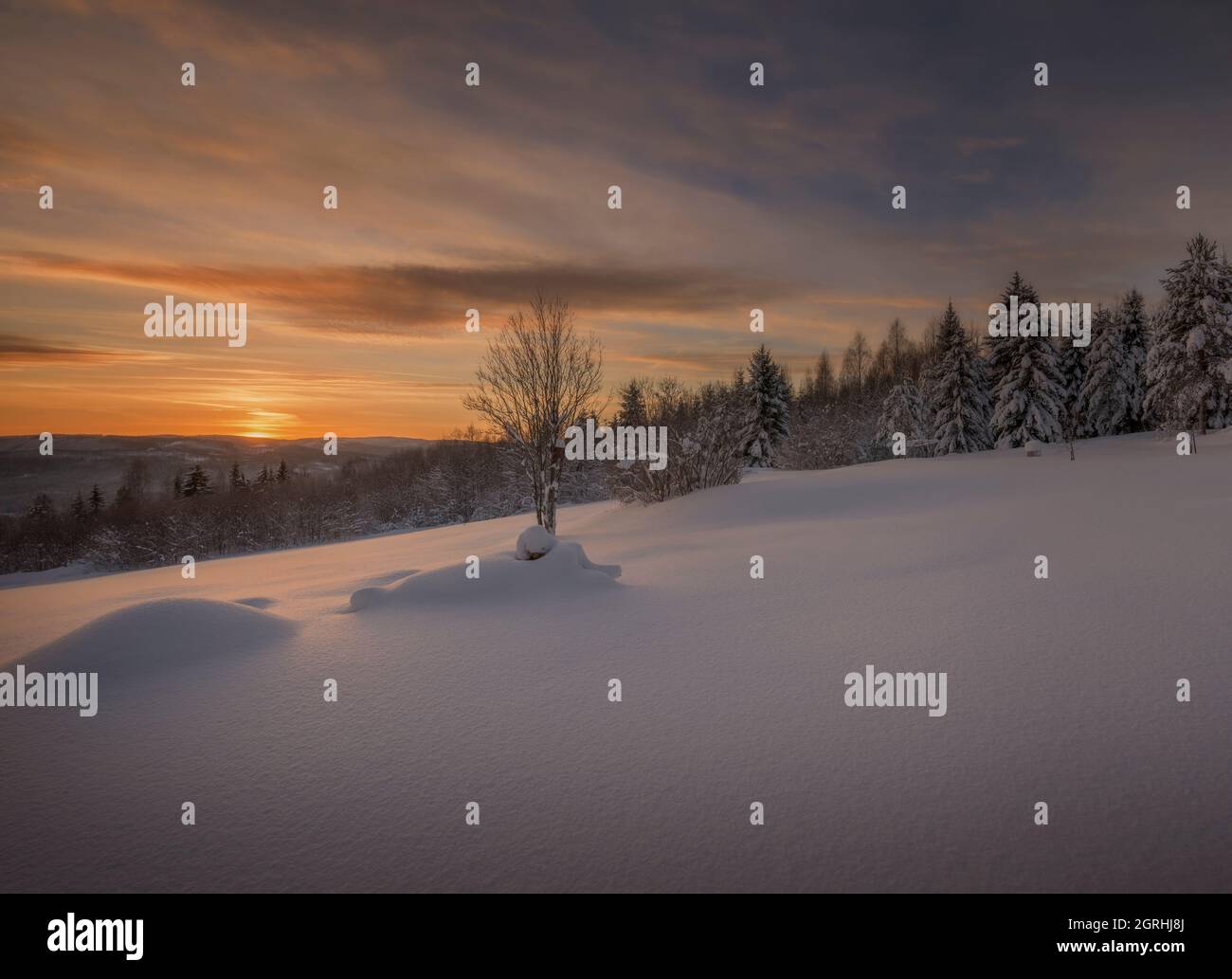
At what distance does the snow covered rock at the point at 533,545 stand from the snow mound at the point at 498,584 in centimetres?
32

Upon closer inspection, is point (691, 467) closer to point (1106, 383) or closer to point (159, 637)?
point (159, 637)

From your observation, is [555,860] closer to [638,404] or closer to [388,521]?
[638,404]

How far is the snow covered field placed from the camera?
9.20ft

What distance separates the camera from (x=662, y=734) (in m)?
3.99

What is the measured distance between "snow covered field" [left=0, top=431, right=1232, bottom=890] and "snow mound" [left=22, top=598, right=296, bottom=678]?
0.11 feet

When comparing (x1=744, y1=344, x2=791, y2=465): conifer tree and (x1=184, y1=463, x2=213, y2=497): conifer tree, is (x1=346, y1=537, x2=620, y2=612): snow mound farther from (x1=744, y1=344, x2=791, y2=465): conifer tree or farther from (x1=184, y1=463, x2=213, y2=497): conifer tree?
(x1=184, y1=463, x2=213, y2=497): conifer tree

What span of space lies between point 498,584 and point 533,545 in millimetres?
1106

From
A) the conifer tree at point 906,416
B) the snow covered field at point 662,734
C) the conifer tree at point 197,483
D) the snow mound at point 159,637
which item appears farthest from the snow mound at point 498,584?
the conifer tree at point 197,483

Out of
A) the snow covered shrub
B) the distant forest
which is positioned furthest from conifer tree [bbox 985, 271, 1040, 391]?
the snow covered shrub

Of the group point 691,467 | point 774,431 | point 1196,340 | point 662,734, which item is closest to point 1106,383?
point 1196,340

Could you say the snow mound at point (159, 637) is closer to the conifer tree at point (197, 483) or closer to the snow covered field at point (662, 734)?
the snow covered field at point (662, 734)
